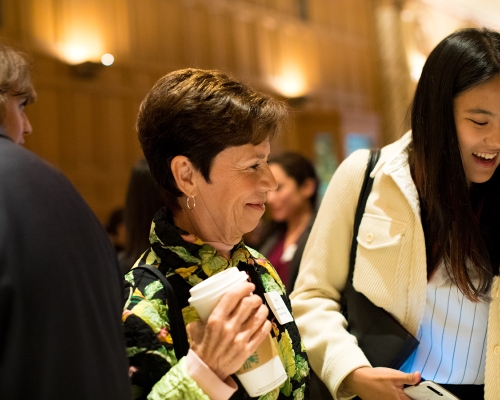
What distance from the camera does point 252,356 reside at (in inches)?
46.2

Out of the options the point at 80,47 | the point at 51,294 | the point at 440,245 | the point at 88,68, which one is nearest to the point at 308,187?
the point at 440,245

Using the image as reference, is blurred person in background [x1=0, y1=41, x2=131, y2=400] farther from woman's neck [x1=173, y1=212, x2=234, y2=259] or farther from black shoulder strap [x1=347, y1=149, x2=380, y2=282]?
black shoulder strap [x1=347, y1=149, x2=380, y2=282]

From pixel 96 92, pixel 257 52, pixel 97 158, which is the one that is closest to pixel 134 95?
pixel 96 92

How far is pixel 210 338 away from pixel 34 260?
1.40ft

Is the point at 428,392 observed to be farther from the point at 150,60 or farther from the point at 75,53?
the point at 150,60

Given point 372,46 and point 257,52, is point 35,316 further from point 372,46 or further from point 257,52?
point 372,46

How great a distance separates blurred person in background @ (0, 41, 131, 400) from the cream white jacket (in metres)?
1.00

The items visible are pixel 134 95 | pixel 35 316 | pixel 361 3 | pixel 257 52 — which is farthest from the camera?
pixel 361 3

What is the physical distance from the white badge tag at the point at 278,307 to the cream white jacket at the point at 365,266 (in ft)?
0.99

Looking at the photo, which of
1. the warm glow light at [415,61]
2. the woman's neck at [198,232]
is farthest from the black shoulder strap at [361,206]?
the warm glow light at [415,61]

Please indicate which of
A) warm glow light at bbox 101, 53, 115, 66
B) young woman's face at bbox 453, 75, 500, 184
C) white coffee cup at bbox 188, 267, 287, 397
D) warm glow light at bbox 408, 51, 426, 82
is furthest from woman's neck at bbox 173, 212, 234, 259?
warm glow light at bbox 408, 51, 426, 82

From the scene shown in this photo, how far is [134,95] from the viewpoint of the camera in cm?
721

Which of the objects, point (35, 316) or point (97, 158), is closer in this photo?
point (35, 316)

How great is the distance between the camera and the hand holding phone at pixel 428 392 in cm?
149
